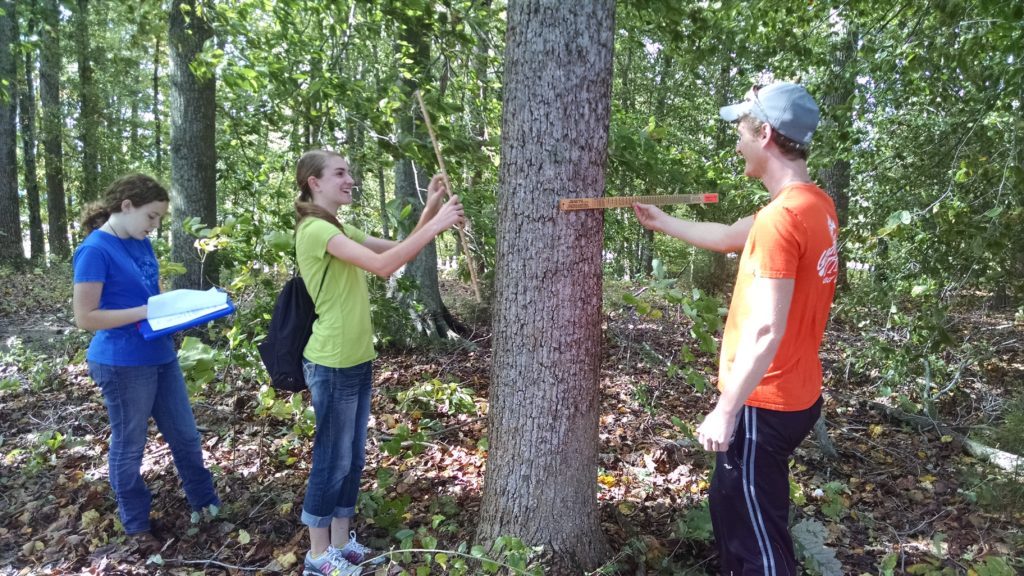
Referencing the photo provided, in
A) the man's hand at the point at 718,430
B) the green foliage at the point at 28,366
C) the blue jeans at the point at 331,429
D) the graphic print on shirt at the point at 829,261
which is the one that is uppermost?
the graphic print on shirt at the point at 829,261

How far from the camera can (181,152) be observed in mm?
5824

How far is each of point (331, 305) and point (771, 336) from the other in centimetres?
182

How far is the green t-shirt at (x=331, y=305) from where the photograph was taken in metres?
2.51

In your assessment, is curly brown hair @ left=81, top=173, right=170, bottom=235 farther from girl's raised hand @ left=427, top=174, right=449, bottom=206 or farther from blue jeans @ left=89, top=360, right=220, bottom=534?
girl's raised hand @ left=427, top=174, right=449, bottom=206

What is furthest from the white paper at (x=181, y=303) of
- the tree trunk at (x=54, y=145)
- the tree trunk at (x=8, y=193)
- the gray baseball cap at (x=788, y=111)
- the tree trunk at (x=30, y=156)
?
the tree trunk at (x=30, y=156)

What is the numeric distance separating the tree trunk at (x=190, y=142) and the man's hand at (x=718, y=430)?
533 cm

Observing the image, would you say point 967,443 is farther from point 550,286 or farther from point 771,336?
point 550,286

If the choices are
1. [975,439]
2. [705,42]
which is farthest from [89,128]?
[975,439]

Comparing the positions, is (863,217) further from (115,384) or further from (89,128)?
(89,128)

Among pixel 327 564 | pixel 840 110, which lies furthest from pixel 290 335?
pixel 840 110

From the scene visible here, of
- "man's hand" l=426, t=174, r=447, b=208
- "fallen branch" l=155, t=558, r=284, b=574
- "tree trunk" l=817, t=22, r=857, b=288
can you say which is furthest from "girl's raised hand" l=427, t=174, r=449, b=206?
"tree trunk" l=817, t=22, r=857, b=288

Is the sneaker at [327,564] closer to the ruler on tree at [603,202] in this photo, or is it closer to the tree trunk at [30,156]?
the ruler on tree at [603,202]

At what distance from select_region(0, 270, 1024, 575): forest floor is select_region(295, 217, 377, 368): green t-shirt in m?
0.75

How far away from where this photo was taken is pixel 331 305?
258cm
